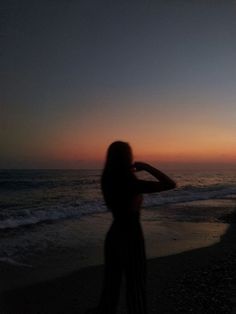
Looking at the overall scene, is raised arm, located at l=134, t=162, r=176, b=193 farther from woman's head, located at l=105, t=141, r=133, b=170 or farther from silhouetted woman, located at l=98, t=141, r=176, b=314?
woman's head, located at l=105, t=141, r=133, b=170

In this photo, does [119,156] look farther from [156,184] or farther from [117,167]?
[156,184]

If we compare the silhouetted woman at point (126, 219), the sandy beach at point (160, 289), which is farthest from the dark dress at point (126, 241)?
the sandy beach at point (160, 289)

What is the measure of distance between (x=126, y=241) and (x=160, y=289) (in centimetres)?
275

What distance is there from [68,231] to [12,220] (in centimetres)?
344

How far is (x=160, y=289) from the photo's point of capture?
18.5ft

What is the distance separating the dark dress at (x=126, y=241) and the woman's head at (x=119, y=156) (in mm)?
71

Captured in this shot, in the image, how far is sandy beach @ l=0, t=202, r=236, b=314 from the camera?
4.95 m

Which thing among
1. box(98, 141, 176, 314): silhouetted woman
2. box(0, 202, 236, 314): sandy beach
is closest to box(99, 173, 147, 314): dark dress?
box(98, 141, 176, 314): silhouetted woman

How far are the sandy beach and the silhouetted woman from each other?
1.63m

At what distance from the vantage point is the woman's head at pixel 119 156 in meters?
3.18

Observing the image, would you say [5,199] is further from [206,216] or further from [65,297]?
[65,297]

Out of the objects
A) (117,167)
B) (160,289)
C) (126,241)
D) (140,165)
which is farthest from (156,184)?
(160,289)

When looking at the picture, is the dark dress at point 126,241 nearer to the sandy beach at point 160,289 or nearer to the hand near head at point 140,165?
the hand near head at point 140,165

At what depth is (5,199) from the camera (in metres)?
23.5
